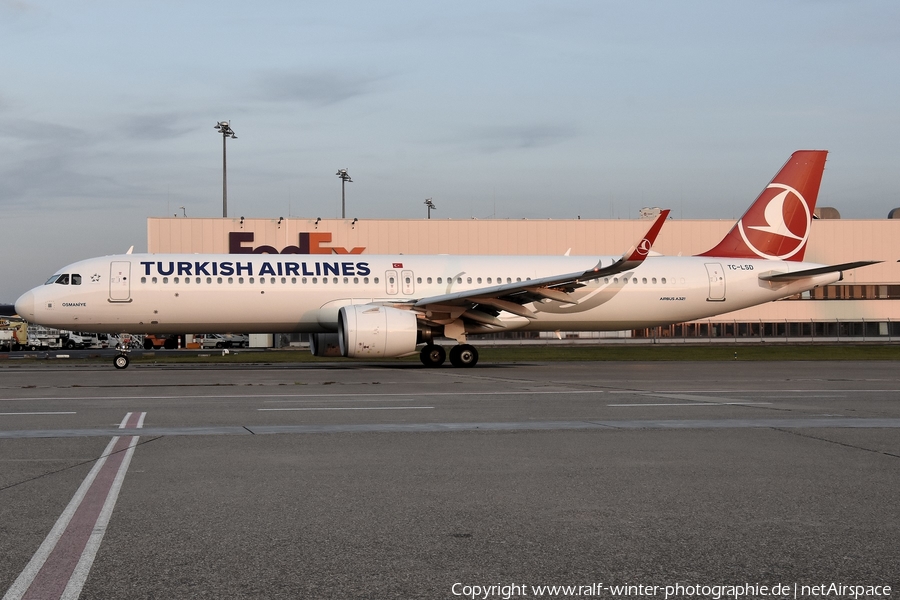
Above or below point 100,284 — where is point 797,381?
below

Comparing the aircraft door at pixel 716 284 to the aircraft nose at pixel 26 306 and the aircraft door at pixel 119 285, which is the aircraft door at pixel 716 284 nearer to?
the aircraft door at pixel 119 285

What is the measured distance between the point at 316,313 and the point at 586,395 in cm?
1352

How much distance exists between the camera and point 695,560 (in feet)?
16.7

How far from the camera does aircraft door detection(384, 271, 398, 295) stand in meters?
28.4

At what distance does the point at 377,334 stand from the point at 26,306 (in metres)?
10.8

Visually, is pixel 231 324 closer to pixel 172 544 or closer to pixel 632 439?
pixel 632 439

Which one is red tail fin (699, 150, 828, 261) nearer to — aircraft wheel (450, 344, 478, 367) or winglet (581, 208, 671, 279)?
winglet (581, 208, 671, 279)

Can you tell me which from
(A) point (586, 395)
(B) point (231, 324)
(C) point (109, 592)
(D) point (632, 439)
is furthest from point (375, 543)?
(B) point (231, 324)

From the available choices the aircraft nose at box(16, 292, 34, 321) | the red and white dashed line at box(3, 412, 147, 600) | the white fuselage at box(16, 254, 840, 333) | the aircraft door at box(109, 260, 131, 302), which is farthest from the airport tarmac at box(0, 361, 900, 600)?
the aircraft nose at box(16, 292, 34, 321)

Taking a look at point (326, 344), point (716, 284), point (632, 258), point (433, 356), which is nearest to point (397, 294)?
point (433, 356)

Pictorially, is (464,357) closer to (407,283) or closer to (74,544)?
(407,283)

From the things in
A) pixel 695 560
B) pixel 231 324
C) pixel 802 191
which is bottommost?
A: pixel 695 560

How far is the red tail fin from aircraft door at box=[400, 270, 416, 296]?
11.3 metres

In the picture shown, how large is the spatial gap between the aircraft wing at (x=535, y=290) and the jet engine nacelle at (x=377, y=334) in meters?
1.48
